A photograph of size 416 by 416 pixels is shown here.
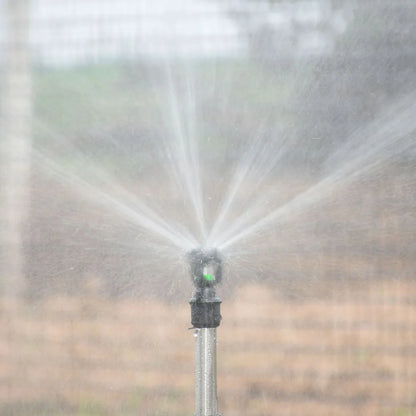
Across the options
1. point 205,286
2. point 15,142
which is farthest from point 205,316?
point 15,142

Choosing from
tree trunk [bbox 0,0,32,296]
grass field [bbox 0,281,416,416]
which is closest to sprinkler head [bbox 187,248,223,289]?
grass field [bbox 0,281,416,416]

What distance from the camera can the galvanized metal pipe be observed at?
1.46 m

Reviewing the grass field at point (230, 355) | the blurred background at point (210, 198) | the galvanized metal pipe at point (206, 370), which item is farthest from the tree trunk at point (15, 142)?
the galvanized metal pipe at point (206, 370)

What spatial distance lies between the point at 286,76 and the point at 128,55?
49 centimetres

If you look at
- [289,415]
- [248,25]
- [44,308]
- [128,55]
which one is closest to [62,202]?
[44,308]

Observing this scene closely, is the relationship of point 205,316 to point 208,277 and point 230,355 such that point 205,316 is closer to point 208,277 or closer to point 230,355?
point 208,277

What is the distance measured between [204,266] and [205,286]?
4 cm

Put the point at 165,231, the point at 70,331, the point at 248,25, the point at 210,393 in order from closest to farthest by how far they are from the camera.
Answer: the point at 210,393 → the point at 165,231 → the point at 248,25 → the point at 70,331

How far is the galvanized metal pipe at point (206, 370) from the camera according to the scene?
1.46 metres

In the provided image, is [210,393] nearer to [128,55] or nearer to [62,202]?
[62,202]

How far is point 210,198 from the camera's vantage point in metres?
2.20

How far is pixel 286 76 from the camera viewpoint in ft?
7.08

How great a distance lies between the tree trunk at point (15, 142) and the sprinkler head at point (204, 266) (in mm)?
1080

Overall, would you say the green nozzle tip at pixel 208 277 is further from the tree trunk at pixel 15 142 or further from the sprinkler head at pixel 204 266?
the tree trunk at pixel 15 142
